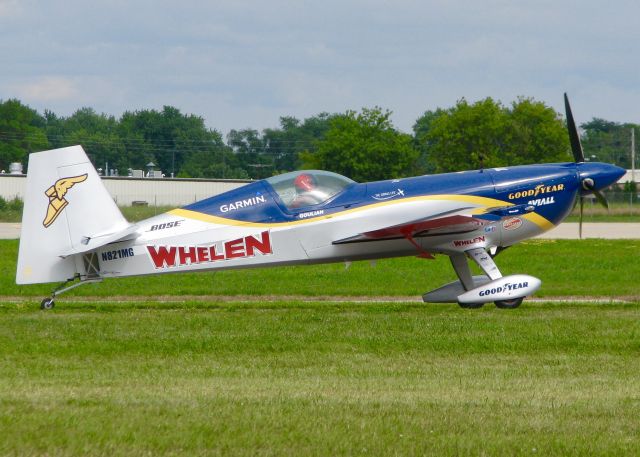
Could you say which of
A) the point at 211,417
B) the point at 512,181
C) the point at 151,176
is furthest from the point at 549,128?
the point at 211,417

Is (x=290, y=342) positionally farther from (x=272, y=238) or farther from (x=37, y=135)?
(x=37, y=135)

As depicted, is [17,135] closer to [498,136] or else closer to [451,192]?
[498,136]

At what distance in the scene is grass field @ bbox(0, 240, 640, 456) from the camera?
277 inches

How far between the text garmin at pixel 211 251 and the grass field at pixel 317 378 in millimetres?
837

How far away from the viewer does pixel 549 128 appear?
70.4 metres

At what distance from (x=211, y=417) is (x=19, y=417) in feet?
4.35

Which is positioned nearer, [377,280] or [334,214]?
[334,214]

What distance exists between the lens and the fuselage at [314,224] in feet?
52.9

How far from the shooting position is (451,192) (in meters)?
16.5

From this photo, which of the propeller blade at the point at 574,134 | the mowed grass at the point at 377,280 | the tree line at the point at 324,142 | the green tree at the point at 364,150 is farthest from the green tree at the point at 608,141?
the propeller blade at the point at 574,134

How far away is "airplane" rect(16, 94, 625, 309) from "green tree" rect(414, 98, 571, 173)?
174ft

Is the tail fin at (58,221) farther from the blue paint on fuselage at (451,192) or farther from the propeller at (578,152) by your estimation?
the propeller at (578,152)

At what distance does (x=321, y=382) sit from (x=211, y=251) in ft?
21.6

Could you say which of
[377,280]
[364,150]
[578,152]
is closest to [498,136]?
[364,150]
